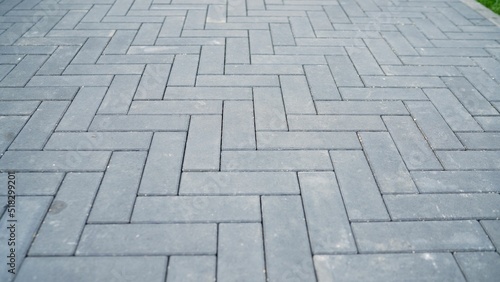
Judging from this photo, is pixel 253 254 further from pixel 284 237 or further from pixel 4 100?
pixel 4 100

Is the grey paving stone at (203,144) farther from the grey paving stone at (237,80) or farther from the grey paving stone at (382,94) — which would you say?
the grey paving stone at (382,94)

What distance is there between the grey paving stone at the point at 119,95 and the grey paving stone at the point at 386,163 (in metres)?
1.64

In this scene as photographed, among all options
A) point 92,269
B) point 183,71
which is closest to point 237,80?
point 183,71

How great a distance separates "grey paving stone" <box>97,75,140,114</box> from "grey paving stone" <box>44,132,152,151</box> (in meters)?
0.27

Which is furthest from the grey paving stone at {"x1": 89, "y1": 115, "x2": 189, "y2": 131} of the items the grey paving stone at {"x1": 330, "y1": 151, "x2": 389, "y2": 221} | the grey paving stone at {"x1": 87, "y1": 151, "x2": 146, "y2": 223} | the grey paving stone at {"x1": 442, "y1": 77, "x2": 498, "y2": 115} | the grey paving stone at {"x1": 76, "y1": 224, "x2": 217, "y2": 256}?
the grey paving stone at {"x1": 442, "y1": 77, "x2": 498, "y2": 115}

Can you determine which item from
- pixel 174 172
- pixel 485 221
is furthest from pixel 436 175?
pixel 174 172

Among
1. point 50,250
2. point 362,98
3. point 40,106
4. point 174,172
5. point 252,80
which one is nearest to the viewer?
point 50,250

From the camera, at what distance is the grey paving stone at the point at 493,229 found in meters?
1.84

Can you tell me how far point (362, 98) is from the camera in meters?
2.86

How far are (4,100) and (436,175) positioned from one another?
2896 mm

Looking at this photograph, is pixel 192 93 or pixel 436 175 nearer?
pixel 436 175

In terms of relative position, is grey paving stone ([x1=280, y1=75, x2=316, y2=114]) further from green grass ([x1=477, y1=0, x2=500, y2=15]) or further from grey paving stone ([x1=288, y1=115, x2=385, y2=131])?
green grass ([x1=477, y1=0, x2=500, y2=15])

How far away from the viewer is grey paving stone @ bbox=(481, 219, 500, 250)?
184cm

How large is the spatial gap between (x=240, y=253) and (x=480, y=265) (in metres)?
1.08
